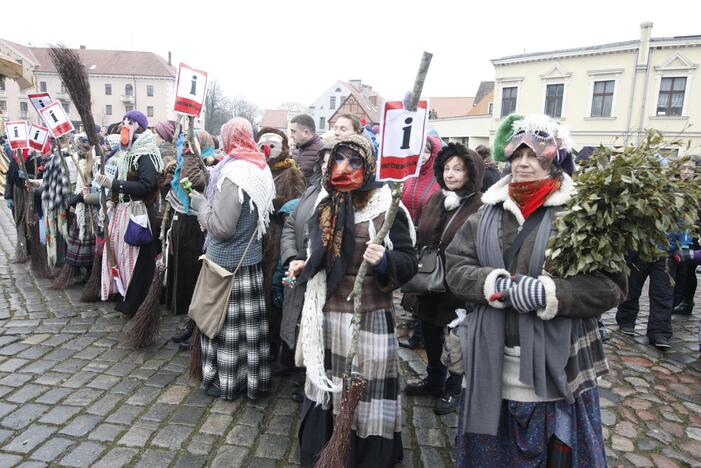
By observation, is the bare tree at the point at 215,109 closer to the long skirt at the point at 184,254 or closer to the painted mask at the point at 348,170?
the long skirt at the point at 184,254

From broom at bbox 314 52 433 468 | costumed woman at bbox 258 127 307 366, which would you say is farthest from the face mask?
costumed woman at bbox 258 127 307 366

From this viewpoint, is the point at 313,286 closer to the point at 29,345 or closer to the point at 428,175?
the point at 428,175

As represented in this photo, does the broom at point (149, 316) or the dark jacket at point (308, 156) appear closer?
the broom at point (149, 316)

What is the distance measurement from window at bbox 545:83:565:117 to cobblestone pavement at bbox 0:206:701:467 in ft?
90.2

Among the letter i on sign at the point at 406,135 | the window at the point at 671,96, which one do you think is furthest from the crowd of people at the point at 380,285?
the window at the point at 671,96

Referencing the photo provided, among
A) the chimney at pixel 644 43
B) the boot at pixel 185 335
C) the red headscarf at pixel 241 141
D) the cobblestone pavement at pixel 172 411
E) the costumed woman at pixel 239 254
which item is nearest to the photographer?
the cobblestone pavement at pixel 172 411

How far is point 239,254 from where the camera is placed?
3.52 meters

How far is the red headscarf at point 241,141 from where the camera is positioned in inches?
137

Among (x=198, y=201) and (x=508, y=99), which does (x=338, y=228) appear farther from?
(x=508, y=99)

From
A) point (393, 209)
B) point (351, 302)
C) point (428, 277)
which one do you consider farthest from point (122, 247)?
point (393, 209)

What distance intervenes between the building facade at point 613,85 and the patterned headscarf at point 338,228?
2443cm

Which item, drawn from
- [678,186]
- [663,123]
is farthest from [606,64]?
[678,186]

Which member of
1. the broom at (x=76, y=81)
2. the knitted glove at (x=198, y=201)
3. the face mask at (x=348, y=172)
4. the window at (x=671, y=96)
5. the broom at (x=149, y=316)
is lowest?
the broom at (x=149, y=316)

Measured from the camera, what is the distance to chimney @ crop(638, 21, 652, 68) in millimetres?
25016
